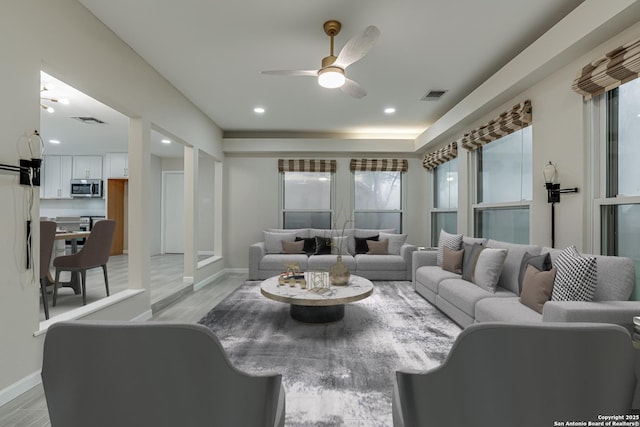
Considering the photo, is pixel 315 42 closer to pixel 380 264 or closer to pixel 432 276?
pixel 432 276

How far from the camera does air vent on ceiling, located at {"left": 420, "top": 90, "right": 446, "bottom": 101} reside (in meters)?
4.20

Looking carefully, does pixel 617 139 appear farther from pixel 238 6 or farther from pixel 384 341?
pixel 238 6

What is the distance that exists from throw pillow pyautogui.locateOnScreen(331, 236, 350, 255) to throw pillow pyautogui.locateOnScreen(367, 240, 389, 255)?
0.44 m

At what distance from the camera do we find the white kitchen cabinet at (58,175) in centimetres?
779

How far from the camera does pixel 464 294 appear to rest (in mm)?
2980

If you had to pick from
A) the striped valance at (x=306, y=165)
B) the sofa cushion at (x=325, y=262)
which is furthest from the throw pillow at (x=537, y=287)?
the striped valance at (x=306, y=165)

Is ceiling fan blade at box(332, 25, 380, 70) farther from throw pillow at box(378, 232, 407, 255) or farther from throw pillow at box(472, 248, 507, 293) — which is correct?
throw pillow at box(378, 232, 407, 255)

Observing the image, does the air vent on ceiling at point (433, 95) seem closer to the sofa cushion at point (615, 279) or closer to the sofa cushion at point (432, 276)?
the sofa cushion at point (432, 276)

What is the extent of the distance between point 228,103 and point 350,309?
338cm

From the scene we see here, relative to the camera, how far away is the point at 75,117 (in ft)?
16.7

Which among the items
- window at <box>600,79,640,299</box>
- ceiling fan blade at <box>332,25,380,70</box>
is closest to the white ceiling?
ceiling fan blade at <box>332,25,380,70</box>

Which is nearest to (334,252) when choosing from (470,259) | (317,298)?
(470,259)

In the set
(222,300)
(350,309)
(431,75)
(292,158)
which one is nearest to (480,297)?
(350,309)

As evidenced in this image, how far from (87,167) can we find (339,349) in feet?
26.8
